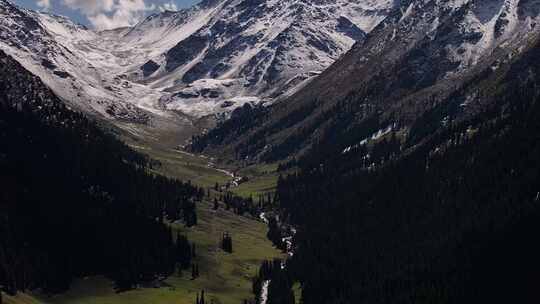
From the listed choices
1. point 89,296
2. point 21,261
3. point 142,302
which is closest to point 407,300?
point 142,302

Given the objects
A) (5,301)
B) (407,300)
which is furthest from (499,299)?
(5,301)

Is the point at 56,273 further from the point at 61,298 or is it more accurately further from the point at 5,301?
the point at 5,301

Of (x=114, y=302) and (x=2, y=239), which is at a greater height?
(x=2, y=239)

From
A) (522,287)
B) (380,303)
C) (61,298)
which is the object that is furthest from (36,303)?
(522,287)

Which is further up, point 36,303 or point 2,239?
point 2,239

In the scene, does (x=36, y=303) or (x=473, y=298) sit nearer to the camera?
(x=36, y=303)

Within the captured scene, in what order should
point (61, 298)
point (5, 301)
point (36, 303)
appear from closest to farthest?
point (5, 301) < point (36, 303) < point (61, 298)

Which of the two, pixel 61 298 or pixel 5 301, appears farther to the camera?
pixel 61 298

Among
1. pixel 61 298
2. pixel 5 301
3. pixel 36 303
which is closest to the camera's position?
pixel 5 301

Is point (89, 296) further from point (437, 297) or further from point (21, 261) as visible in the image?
point (437, 297)
